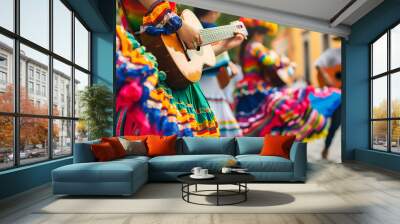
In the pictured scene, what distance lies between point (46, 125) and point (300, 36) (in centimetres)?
600

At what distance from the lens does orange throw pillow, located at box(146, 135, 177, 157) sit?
625 cm

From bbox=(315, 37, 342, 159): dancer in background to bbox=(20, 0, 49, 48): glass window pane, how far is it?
236 inches

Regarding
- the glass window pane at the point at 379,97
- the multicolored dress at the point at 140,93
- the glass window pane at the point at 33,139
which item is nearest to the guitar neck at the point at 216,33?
the multicolored dress at the point at 140,93

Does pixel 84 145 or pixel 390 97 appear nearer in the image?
pixel 84 145

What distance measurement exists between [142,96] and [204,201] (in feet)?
14.2

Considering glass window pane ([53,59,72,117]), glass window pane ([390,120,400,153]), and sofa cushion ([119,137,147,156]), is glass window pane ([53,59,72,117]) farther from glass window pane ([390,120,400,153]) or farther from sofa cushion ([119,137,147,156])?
glass window pane ([390,120,400,153])

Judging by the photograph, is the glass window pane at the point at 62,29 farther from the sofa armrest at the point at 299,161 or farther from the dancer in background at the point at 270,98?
the sofa armrest at the point at 299,161

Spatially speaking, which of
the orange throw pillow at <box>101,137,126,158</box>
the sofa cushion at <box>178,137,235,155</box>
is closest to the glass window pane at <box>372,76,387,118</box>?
the sofa cushion at <box>178,137,235,155</box>

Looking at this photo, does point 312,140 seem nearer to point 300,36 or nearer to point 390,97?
point 390,97

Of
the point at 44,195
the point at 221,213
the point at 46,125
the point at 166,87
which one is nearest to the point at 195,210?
the point at 221,213

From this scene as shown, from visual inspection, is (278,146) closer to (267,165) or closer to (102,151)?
(267,165)

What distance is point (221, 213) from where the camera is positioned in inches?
148

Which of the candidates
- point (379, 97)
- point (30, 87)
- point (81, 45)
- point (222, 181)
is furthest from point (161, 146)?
point (379, 97)

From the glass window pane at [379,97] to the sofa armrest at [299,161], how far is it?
11.2 ft
